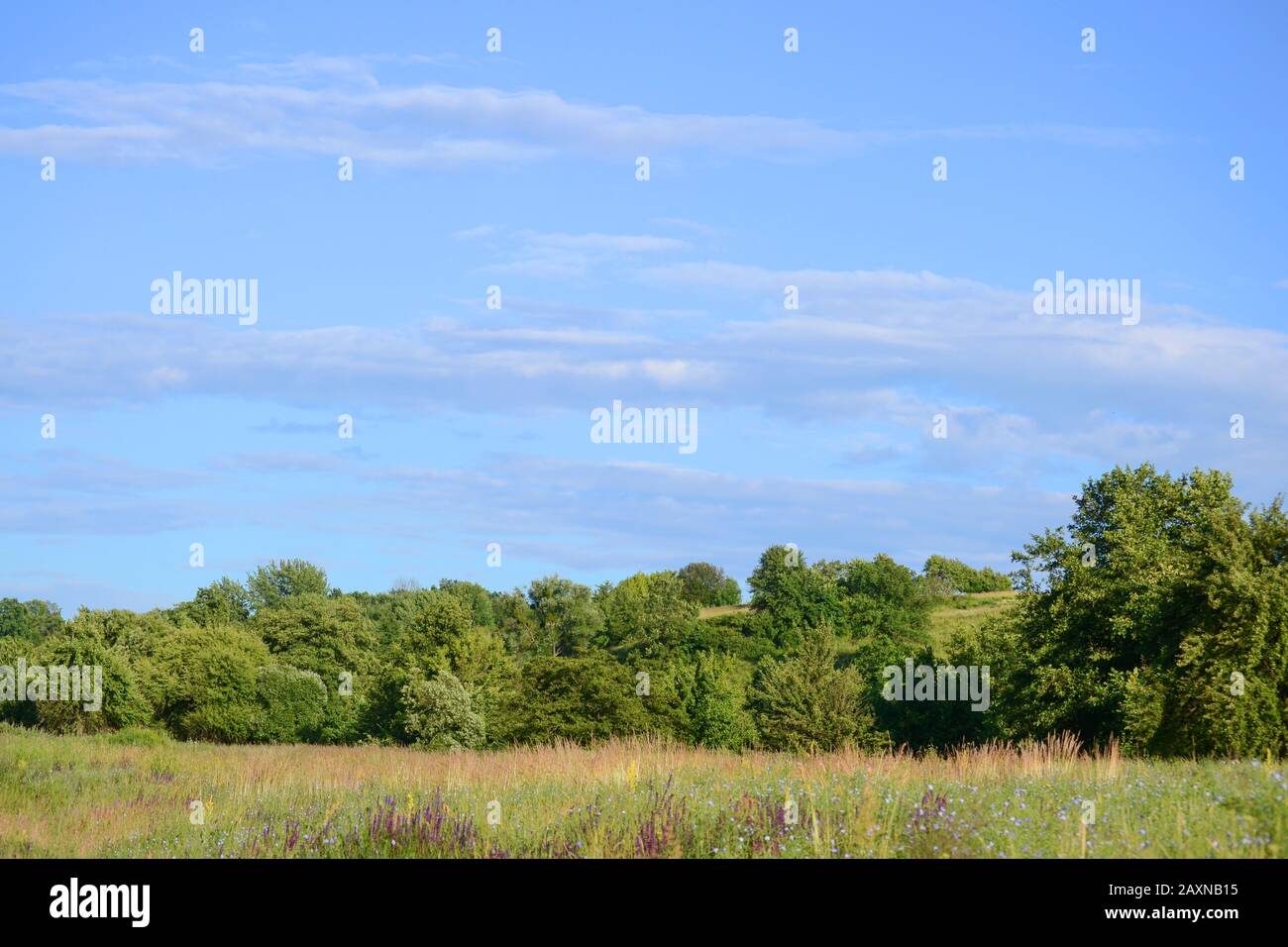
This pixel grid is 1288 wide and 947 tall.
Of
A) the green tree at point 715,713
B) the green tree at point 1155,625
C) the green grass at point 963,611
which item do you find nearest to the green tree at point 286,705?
the green tree at point 715,713

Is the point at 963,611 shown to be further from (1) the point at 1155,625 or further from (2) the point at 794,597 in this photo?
(1) the point at 1155,625

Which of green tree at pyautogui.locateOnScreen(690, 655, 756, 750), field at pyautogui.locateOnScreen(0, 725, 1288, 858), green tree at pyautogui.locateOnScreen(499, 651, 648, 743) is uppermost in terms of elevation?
field at pyautogui.locateOnScreen(0, 725, 1288, 858)

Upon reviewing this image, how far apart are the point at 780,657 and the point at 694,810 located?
77992 mm

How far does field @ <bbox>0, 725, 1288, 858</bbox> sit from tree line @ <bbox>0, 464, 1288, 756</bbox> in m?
5.36

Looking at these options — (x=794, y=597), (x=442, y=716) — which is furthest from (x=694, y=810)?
(x=794, y=597)

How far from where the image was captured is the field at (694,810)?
1066 cm

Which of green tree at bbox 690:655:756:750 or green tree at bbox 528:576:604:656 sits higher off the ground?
green tree at bbox 528:576:604:656

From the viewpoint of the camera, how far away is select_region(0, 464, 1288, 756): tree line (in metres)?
32.4

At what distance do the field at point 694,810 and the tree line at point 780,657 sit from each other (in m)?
5.36

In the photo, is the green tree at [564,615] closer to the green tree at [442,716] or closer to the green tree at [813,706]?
the green tree at [813,706]

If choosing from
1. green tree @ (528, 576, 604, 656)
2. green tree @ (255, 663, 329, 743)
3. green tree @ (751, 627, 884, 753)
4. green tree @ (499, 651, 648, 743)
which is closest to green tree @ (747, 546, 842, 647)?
green tree @ (528, 576, 604, 656)

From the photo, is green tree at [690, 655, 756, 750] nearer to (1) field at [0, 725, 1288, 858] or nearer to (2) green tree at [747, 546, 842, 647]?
(2) green tree at [747, 546, 842, 647]

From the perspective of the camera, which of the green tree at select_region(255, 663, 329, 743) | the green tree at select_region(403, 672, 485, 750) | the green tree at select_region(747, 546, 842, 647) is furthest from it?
the green tree at select_region(747, 546, 842, 647)
